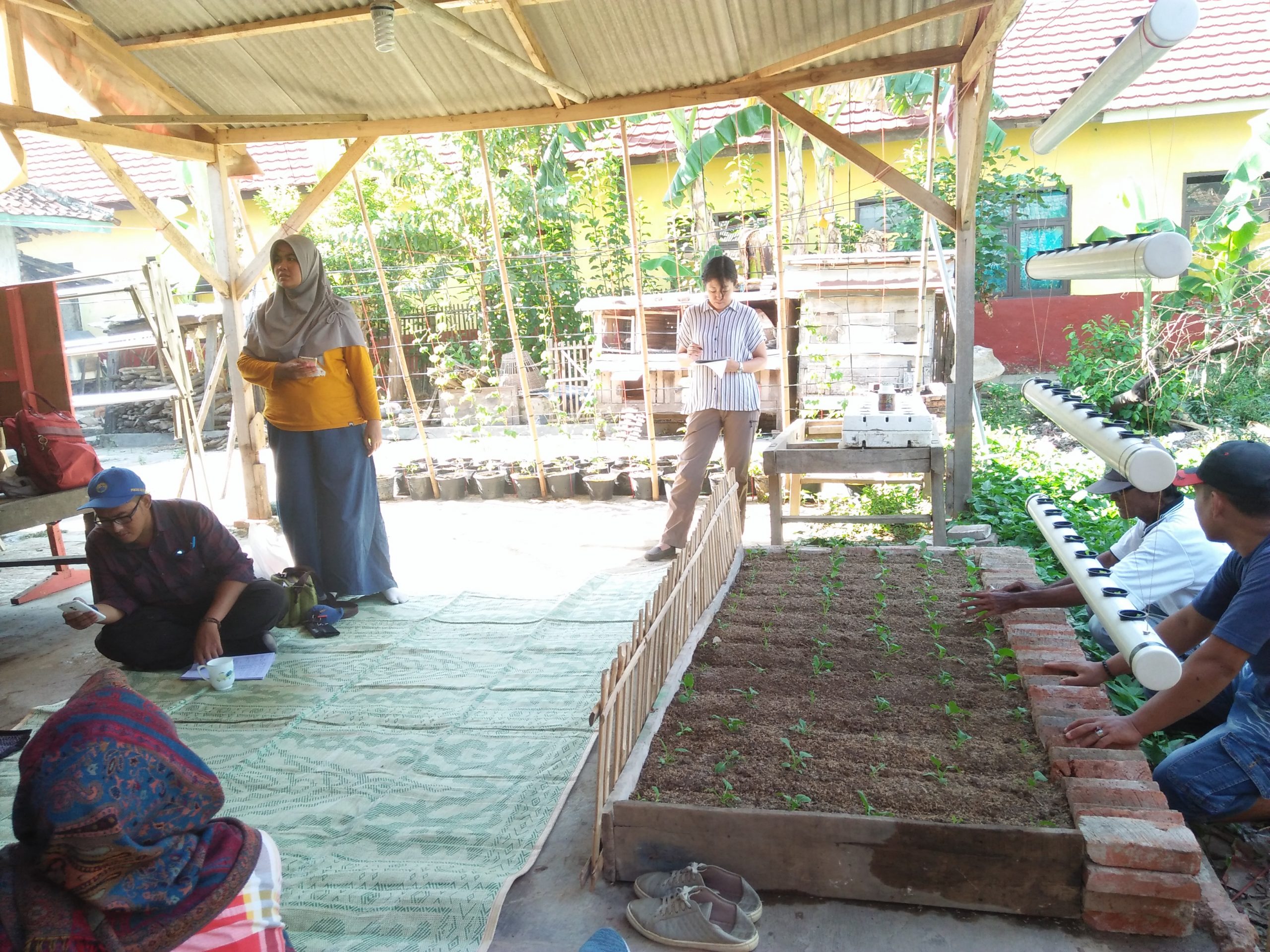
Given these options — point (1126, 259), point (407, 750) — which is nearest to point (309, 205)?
point (407, 750)

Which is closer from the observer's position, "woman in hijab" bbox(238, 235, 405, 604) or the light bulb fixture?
the light bulb fixture

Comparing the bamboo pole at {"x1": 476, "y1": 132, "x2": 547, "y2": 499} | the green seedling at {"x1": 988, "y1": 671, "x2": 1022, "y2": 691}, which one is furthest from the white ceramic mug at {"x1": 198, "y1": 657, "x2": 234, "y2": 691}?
the bamboo pole at {"x1": 476, "y1": 132, "x2": 547, "y2": 499}

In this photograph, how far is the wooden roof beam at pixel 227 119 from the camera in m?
5.71

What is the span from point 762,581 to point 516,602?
146 cm

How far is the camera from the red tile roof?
10266mm

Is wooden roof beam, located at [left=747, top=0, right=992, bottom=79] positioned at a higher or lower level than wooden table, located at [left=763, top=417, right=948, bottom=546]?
higher

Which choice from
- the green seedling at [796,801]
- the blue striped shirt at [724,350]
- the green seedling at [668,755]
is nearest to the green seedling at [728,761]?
the green seedling at [668,755]

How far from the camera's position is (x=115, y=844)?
1.55 m

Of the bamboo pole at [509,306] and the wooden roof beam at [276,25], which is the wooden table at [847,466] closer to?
the bamboo pole at [509,306]

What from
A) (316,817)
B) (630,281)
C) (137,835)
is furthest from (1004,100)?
(137,835)

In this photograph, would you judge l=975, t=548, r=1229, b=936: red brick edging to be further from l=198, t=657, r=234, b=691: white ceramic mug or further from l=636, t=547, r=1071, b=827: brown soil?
l=198, t=657, r=234, b=691: white ceramic mug

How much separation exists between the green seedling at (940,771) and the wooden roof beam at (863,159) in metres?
3.90

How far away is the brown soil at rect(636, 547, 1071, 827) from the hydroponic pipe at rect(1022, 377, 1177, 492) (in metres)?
0.95

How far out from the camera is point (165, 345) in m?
7.16
